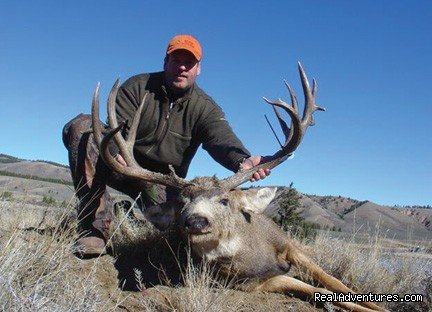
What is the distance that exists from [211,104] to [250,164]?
4.64 feet

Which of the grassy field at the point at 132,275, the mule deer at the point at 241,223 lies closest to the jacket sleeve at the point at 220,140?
the mule deer at the point at 241,223

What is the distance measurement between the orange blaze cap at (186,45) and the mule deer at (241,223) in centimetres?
141

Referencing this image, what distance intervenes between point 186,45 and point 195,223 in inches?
103

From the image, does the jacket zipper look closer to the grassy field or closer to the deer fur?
the grassy field

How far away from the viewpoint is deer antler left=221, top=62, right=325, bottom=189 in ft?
17.2

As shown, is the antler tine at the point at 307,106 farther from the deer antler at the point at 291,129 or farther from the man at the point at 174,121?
the man at the point at 174,121

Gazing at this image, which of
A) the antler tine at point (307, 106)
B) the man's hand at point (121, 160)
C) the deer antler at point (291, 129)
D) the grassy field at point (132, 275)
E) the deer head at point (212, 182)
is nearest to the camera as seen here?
the grassy field at point (132, 275)

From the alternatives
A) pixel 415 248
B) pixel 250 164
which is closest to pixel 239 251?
pixel 250 164

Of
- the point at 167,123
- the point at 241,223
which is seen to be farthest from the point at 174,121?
the point at 241,223

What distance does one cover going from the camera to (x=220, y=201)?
500 centimetres

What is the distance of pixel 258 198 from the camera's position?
5418 mm

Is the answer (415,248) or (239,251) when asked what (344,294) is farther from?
(415,248)

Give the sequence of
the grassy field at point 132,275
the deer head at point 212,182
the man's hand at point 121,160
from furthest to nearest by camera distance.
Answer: the man's hand at point 121,160 < the deer head at point 212,182 < the grassy field at point 132,275

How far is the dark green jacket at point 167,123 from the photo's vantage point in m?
6.42
